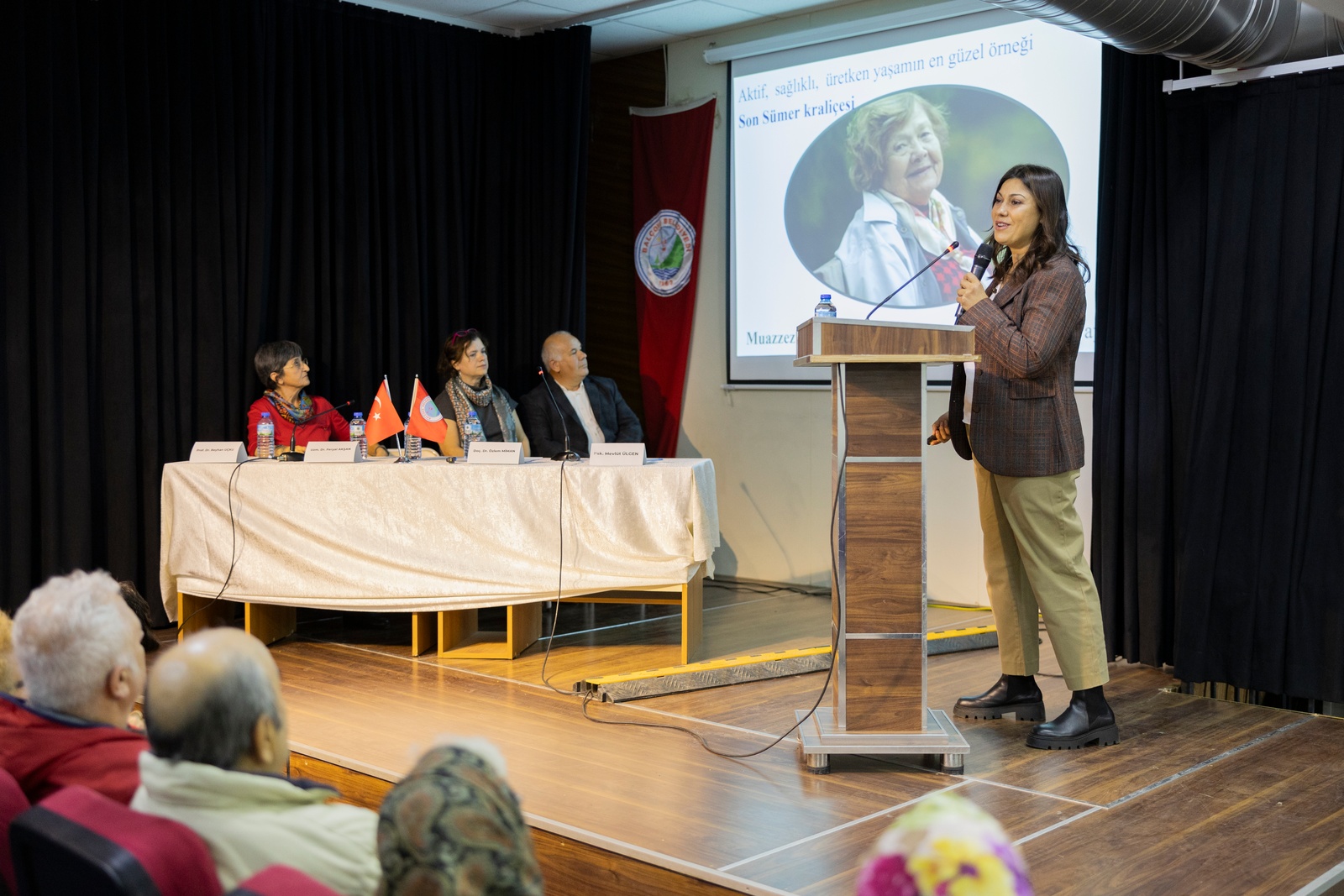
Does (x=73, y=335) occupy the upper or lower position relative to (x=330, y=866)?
upper

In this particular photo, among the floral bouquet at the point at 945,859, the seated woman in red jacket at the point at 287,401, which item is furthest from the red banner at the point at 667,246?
the floral bouquet at the point at 945,859

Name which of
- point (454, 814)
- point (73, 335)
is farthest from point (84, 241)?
point (454, 814)

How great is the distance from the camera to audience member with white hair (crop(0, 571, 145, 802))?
5.35ft

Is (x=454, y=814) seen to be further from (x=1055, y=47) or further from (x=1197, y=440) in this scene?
(x=1055, y=47)

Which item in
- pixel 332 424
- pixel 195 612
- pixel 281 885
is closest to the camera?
pixel 281 885

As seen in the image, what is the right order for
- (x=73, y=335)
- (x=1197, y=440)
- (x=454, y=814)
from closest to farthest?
(x=454, y=814), (x=1197, y=440), (x=73, y=335)

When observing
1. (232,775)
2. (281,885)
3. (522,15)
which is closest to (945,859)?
(281,885)

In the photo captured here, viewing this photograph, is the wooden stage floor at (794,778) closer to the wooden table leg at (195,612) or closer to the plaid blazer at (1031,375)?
the wooden table leg at (195,612)

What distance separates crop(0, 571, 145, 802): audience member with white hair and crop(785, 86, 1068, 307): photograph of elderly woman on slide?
14.2ft

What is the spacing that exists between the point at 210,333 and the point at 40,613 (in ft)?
12.8

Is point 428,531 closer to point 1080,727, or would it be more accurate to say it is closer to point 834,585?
point 834,585

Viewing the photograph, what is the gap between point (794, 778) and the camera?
9.93ft

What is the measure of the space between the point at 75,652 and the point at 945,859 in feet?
4.50

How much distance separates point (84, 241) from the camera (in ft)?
16.3
